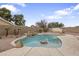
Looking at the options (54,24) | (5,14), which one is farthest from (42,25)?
(5,14)

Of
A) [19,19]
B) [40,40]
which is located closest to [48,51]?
[40,40]

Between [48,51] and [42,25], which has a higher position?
[42,25]

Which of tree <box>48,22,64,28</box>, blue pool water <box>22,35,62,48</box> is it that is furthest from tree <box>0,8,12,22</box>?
tree <box>48,22,64,28</box>

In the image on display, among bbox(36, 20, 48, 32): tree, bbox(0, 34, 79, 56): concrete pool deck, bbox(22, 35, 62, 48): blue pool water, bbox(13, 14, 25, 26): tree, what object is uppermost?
bbox(13, 14, 25, 26): tree

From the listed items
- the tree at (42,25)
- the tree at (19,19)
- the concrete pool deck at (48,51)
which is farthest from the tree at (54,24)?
the tree at (19,19)

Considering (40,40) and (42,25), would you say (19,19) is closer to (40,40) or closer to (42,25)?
(42,25)

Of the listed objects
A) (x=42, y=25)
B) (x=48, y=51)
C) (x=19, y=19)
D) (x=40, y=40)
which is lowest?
(x=48, y=51)

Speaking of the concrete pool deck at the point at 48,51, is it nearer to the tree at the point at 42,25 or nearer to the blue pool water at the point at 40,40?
the blue pool water at the point at 40,40

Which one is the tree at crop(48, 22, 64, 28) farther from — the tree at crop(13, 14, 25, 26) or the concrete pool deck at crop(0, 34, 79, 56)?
the tree at crop(13, 14, 25, 26)

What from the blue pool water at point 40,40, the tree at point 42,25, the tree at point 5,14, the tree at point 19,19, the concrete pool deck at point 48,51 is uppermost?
the tree at point 5,14

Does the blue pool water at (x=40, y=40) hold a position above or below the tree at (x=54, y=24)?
below

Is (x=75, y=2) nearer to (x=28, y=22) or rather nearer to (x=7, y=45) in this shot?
(x=28, y=22)

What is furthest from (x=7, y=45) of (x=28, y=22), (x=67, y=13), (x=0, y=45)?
(x=67, y=13)

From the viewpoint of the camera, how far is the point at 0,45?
4539 mm
